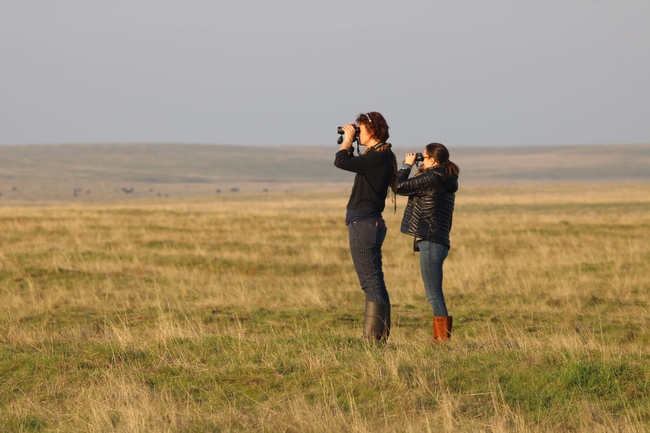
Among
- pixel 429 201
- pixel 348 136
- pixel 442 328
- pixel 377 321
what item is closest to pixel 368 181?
pixel 348 136

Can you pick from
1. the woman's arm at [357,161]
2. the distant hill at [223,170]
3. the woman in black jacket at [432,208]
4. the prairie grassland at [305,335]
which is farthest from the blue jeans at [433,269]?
the distant hill at [223,170]

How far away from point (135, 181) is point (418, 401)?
393ft

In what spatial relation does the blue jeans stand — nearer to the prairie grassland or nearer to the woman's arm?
the prairie grassland

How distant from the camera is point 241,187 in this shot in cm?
11838

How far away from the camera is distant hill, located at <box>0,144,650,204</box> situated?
108875 mm

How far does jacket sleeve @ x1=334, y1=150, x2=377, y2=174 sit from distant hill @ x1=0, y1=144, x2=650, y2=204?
8324cm

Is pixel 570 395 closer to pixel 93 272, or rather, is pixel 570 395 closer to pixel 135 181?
pixel 93 272

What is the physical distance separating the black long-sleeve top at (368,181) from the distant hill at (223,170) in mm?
83116

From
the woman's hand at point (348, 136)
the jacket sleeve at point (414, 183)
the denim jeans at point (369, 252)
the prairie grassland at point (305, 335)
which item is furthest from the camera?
the jacket sleeve at point (414, 183)

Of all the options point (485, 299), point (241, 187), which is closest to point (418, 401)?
point (485, 299)

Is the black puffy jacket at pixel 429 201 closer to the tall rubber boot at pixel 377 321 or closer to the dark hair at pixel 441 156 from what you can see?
the dark hair at pixel 441 156

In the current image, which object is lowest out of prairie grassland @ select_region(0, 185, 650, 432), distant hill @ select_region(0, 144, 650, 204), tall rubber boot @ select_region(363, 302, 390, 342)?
distant hill @ select_region(0, 144, 650, 204)

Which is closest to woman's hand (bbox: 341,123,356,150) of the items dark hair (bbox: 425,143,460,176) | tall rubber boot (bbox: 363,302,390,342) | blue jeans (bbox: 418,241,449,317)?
dark hair (bbox: 425,143,460,176)

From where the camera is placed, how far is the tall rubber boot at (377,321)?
7.09 meters
